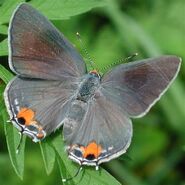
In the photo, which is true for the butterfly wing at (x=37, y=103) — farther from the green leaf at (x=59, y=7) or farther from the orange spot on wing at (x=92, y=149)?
the green leaf at (x=59, y=7)

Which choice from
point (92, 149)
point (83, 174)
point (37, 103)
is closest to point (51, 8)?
point (37, 103)

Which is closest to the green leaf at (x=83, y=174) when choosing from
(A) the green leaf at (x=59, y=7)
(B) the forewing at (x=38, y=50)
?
(B) the forewing at (x=38, y=50)

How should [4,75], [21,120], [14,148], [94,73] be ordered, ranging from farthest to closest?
[94,73]
[4,75]
[21,120]
[14,148]

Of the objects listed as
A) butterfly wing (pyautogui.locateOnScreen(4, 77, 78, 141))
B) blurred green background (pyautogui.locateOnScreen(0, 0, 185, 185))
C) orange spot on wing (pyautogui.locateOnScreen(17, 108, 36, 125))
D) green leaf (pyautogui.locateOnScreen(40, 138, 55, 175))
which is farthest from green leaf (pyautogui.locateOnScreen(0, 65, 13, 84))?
blurred green background (pyautogui.locateOnScreen(0, 0, 185, 185))

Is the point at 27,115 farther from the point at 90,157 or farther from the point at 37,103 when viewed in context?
the point at 90,157

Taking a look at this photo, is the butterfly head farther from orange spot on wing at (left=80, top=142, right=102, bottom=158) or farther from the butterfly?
orange spot on wing at (left=80, top=142, right=102, bottom=158)
